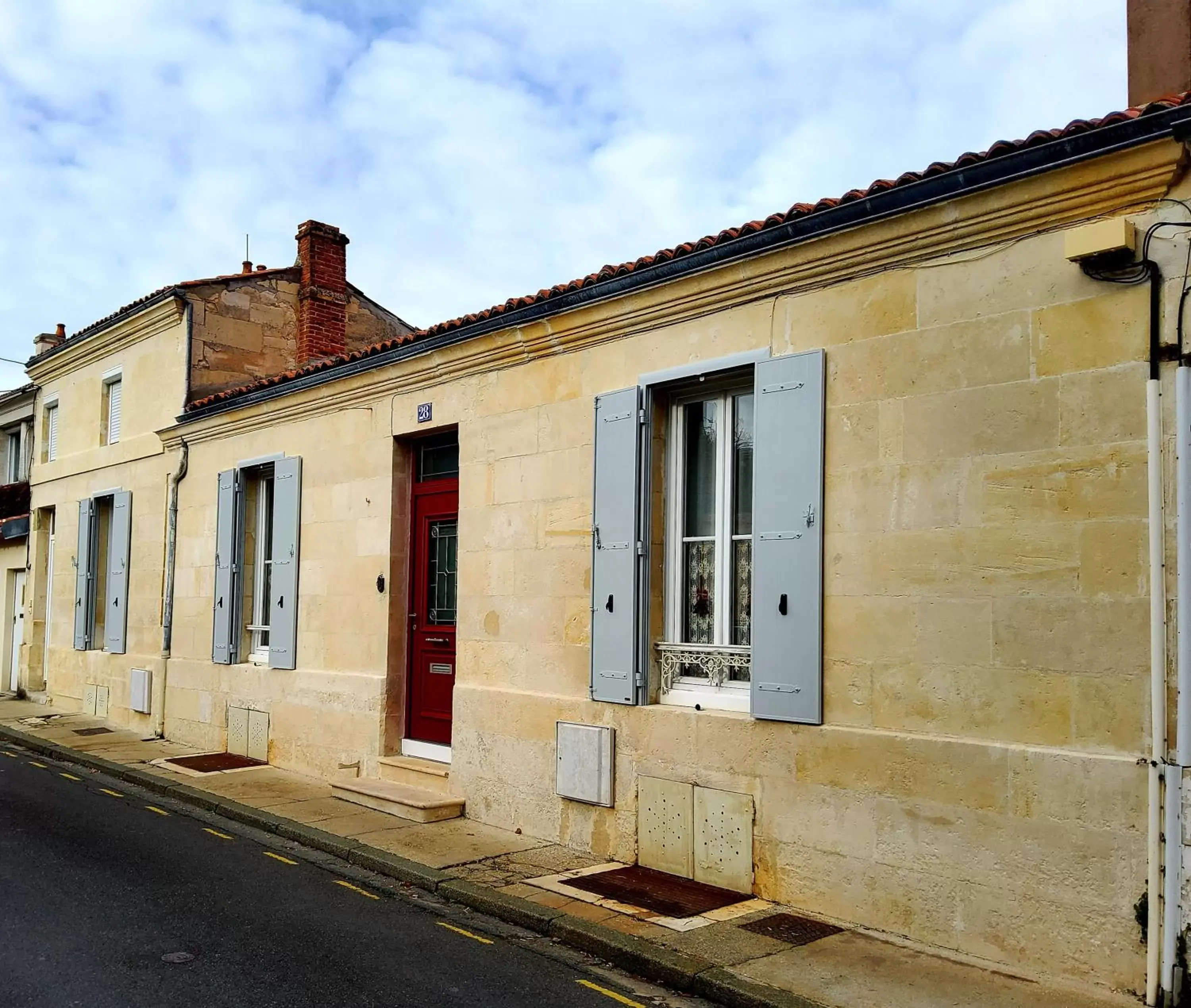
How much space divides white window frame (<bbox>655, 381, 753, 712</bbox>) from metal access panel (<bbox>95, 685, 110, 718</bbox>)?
9.86 metres

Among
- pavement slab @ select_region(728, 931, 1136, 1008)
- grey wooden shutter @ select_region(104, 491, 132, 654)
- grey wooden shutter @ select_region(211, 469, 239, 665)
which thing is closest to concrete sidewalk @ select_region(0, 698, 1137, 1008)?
pavement slab @ select_region(728, 931, 1136, 1008)

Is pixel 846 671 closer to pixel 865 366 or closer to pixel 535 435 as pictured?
pixel 865 366

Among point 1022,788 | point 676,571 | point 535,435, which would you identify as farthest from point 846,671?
point 535,435

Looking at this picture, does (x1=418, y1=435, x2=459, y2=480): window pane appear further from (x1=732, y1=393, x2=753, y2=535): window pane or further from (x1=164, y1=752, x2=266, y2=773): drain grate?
(x1=164, y1=752, x2=266, y2=773): drain grate

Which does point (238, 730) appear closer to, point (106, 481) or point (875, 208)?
point (106, 481)

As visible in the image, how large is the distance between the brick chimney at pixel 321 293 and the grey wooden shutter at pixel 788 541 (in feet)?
30.6

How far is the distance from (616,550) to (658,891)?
2157 mm

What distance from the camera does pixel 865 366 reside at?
6004 mm

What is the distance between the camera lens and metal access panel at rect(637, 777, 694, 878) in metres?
6.63

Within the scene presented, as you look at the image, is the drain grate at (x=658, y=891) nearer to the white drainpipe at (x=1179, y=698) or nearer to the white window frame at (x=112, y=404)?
the white drainpipe at (x=1179, y=698)

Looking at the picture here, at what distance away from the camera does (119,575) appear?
14.0 metres

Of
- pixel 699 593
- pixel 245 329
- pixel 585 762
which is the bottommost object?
pixel 585 762

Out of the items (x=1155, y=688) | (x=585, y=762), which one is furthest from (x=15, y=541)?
(x=1155, y=688)

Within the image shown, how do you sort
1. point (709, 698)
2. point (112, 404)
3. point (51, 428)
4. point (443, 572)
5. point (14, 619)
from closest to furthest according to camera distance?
point (709, 698) < point (443, 572) < point (112, 404) < point (51, 428) < point (14, 619)
